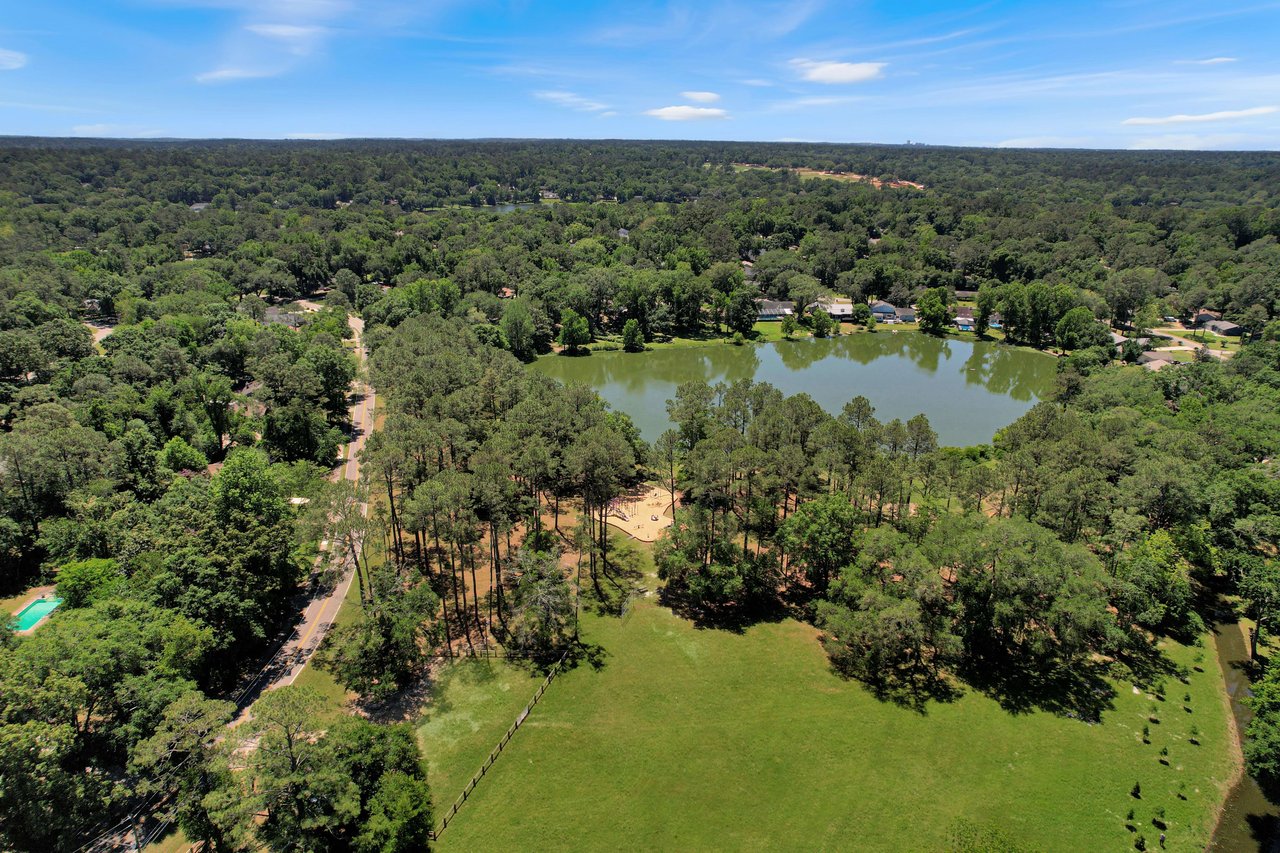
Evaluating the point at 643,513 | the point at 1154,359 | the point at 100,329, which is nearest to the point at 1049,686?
the point at 643,513

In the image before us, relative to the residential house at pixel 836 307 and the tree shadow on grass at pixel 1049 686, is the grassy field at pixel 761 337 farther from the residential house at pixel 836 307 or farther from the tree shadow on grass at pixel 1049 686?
the tree shadow on grass at pixel 1049 686

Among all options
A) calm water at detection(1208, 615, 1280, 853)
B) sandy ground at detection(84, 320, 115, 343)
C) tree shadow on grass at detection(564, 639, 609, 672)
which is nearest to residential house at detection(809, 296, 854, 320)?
calm water at detection(1208, 615, 1280, 853)

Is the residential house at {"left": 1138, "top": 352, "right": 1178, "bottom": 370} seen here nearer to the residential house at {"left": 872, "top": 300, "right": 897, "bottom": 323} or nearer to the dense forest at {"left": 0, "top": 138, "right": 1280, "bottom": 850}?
the dense forest at {"left": 0, "top": 138, "right": 1280, "bottom": 850}

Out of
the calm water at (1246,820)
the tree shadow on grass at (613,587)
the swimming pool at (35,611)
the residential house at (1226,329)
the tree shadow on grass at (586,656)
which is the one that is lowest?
the calm water at (1246,820)

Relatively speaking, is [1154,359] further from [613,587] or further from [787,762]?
[787,762]

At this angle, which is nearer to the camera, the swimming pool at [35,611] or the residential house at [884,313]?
the swimming pool at [35,611]

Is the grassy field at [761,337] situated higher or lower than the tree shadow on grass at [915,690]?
higher

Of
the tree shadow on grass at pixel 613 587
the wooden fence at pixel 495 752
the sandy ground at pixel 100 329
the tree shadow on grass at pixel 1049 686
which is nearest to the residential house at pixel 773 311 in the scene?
the tree shadow on grass at pixel 613 587
